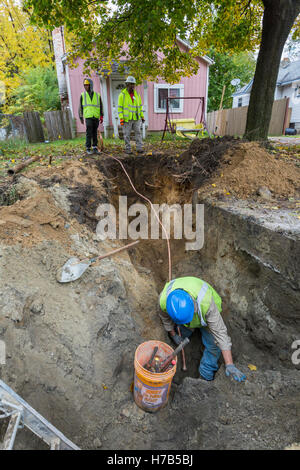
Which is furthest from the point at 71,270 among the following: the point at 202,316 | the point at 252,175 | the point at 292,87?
the point at 292,87

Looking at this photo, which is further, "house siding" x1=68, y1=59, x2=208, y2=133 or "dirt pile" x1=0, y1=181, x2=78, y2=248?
"house siding" x1=68, y1=59, x2=208, y2=133

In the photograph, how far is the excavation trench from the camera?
2.32 m

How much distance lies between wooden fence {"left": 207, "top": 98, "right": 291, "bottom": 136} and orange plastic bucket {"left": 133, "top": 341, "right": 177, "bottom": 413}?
46.0 feet

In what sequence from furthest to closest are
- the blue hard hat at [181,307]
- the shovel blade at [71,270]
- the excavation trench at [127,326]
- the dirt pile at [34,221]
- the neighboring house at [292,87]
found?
the neighboring house at [292,87] → the dirt pile at [34,221] → the shovel blade at [71,270] → the blue hard hat at [181,307] → the excavation trench at [127,326]

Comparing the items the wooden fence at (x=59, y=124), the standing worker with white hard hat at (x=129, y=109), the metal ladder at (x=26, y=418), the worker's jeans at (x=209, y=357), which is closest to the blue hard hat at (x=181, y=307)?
the worker's jeans at (x=209, y=357)

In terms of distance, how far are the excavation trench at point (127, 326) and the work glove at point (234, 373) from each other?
2.6 inches

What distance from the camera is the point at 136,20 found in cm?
554

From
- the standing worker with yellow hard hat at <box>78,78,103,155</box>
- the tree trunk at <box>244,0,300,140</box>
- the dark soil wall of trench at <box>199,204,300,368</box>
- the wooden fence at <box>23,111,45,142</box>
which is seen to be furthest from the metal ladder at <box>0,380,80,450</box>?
the wooden fence at <box>23,111,45,142</box>

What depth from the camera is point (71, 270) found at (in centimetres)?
317

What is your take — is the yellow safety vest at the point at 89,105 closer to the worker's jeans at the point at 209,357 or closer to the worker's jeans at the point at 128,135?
the worker's jeans at the point at 128,135

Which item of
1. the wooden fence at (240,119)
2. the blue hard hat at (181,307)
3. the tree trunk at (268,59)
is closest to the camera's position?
the blue hard hat at (181,307)

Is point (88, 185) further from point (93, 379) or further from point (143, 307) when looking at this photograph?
point (93, 379)

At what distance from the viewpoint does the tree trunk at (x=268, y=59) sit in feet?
18.4

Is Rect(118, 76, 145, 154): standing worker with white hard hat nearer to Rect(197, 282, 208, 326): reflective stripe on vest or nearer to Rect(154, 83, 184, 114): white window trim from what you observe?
Rect(197, 282, 208, 326): reflective stripe on vest
